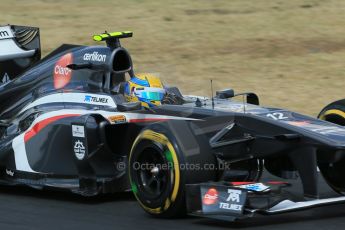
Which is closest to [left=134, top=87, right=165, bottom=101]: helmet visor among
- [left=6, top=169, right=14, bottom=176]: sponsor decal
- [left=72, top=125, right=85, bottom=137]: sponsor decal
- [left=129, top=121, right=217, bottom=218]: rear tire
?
[left=72, top=125, right=85, bottom=137]: sponsor decal

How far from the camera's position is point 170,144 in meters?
7.50

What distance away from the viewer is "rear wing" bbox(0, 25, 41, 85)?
1036 centimetres

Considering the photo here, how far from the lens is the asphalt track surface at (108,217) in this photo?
739 centimetres

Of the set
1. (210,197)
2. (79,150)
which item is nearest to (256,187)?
(210,197)

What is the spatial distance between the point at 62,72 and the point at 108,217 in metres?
2.14

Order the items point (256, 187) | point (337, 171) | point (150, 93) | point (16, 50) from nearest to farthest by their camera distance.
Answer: point (256, 187) < point (337, 171) < point (150, 93) < point (16, 50)

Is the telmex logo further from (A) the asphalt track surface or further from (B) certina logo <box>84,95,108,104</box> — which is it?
(A) the asphalt track surface

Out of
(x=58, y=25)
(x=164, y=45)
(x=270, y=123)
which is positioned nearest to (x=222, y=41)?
(x=164, y=45)

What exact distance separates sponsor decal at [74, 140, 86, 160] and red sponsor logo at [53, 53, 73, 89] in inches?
41.9

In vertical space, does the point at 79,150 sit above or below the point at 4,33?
below

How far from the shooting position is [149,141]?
303 inches

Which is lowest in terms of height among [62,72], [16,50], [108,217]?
[108,217]

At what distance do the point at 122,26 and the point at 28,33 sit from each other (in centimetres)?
779

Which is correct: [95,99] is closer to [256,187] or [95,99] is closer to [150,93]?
[150,93]
